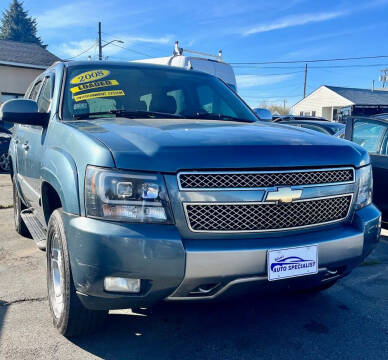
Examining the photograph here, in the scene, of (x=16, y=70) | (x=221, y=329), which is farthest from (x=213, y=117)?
(x=16, y=70)

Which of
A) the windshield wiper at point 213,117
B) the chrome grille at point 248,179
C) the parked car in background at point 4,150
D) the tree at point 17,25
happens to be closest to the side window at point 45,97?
the windshield wiper at point 213,117

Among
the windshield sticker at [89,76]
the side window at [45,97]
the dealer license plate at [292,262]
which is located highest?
the windshield sticker at [89,76]

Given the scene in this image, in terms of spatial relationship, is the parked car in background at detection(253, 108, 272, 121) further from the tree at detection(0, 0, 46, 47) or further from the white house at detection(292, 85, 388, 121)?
the tree at detection(0, 0, 46, 47)

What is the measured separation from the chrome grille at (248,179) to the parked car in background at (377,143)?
8.88 feet

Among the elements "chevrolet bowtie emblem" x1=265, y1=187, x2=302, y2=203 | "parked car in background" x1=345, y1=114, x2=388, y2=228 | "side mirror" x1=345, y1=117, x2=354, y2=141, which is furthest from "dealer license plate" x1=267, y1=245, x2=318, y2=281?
"side mirror" x1=345, y1=117, x2=354, y2=141

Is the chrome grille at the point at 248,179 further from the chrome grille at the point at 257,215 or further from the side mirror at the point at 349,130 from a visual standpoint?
the side mirror at the point at 349,130

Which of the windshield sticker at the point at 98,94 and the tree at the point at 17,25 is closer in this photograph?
the windshield sticker at the point at 98,94

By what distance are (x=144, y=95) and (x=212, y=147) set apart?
148cm

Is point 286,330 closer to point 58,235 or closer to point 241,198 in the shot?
point 241,198

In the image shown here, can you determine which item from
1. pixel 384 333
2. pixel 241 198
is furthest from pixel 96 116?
pixel 384 333

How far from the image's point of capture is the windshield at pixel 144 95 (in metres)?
3.20

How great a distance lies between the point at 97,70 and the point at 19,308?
198cm

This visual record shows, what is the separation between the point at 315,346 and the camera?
2562mm

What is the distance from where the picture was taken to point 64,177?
231 cm
